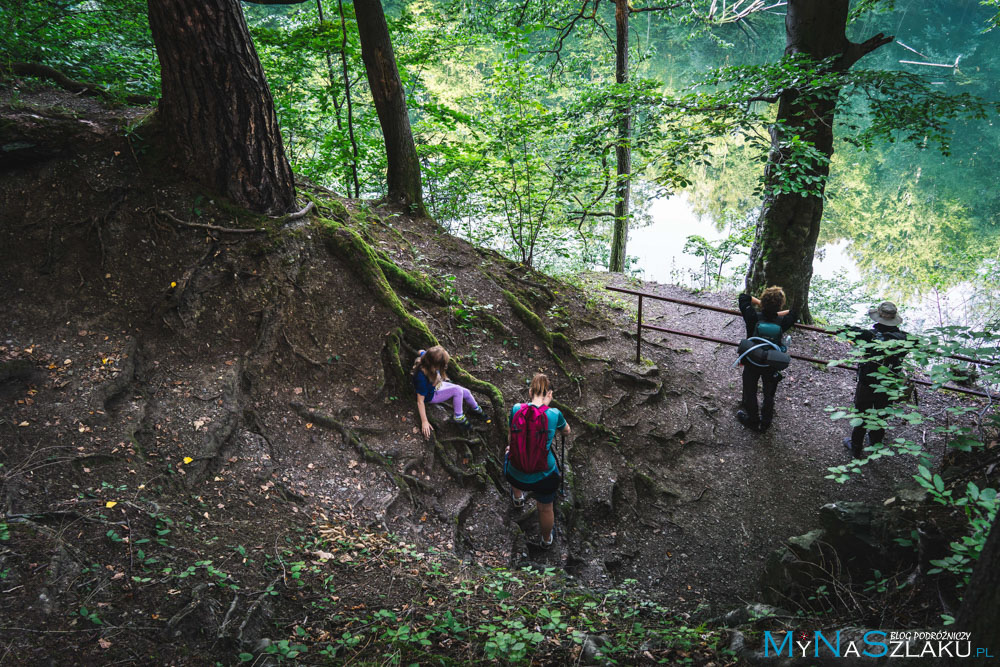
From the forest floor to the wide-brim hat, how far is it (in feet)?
6.21

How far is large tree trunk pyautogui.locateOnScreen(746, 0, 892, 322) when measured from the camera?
750 cm

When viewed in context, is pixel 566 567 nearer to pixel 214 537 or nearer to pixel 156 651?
pixel 214 537

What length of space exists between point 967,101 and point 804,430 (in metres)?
4.74

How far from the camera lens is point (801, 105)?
7715mm

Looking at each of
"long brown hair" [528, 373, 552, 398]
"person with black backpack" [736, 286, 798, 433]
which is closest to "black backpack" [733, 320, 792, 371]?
"person with black backpack" [736, 286, 798, 433]

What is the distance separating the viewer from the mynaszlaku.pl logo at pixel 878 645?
1726mm

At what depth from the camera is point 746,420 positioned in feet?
21.4

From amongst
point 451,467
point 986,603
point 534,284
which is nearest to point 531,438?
point 451,467

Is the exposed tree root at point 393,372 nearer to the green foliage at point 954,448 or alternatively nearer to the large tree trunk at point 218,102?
the large tree trunk at point 218,102

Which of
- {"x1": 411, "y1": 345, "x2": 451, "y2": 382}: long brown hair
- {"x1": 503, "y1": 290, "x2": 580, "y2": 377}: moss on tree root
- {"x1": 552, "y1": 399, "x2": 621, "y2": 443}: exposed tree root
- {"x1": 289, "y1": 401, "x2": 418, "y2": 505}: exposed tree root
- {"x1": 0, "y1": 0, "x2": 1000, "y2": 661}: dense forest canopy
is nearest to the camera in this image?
{"x1": 0, "y1": 0, "x2": 1000, "y2": 661}: dense forest canopy

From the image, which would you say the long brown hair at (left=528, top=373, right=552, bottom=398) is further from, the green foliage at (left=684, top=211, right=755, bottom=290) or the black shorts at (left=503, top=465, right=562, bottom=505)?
the green foliage at (left=684, top=211, right=755, bottom=290)

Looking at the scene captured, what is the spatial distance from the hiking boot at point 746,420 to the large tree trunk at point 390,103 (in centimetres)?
573

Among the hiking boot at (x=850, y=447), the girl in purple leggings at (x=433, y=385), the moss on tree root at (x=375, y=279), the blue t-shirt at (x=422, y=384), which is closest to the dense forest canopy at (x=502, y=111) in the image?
the moss on tree root at (x=375, y=279)

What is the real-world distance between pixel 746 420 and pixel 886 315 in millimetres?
2093
